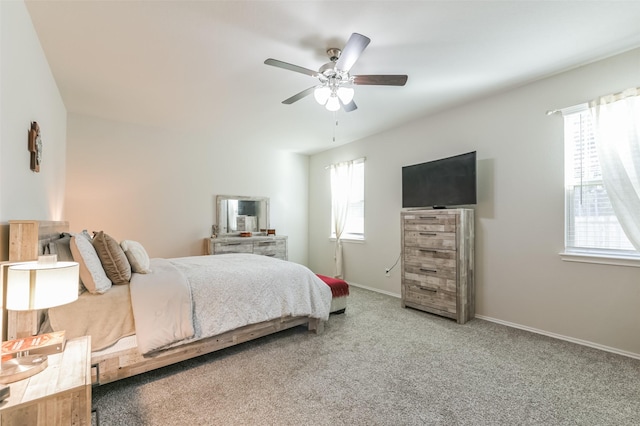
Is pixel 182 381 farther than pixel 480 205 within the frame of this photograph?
No

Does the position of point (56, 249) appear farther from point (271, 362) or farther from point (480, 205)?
point (480, 205)

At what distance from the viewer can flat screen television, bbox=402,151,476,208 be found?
3.43 m

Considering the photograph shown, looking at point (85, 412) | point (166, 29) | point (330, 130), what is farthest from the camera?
point (330, 130)

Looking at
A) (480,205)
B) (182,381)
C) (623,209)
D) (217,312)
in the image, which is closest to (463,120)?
(480,205)

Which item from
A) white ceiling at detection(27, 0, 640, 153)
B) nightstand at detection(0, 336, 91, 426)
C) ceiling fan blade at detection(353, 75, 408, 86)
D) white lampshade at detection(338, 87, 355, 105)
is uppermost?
white ceiling at detection(27, 0, 640, 153)

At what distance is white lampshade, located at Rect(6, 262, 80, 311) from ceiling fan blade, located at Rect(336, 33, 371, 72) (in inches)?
81.9

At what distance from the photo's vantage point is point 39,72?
246cm

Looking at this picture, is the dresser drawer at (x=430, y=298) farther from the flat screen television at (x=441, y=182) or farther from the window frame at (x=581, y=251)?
the window frame at (x=581, y=251)

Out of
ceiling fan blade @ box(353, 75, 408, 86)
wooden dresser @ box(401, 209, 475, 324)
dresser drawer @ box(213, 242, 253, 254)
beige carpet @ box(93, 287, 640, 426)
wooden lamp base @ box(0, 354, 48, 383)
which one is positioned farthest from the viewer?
dresser drawer @ box(213, 242, 253, 254)

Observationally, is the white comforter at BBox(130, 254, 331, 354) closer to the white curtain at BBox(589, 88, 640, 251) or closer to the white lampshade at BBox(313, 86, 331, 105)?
the white lampshade at BBox(313, 86, 331, 105)

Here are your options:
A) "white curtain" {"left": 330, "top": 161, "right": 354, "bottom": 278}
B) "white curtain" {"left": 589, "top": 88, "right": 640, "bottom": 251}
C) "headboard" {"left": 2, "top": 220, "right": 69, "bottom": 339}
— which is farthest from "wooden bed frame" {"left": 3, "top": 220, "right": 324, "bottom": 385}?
"white curtain" {"left": 589, "top": 88, "right": 640, "bottom": 251}

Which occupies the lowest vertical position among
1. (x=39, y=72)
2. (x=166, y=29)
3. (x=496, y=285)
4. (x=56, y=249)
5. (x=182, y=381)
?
(x=182, y=381)

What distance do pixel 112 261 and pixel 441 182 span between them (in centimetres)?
356

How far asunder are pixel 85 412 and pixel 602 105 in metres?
4.20
